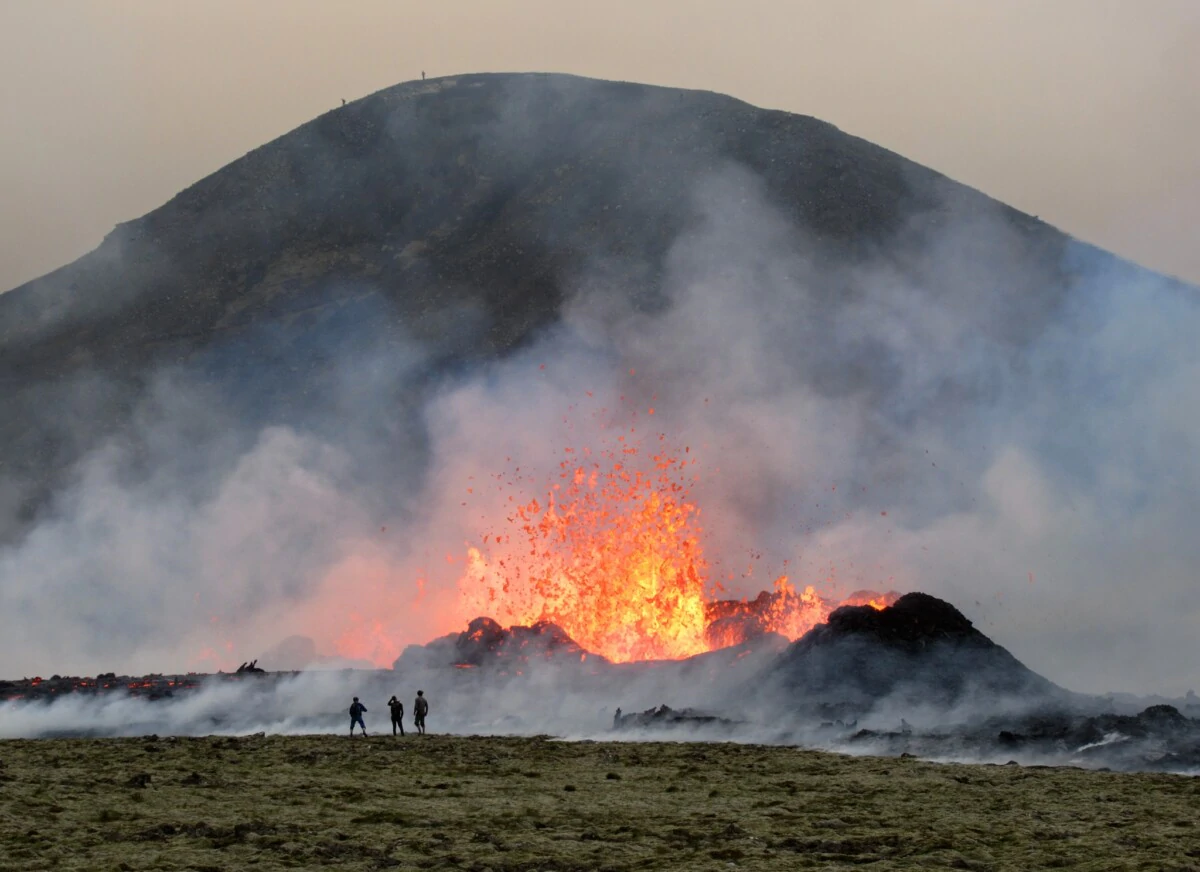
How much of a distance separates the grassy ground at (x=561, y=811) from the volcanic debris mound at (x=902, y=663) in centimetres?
1358

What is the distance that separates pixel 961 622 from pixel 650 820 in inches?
1467

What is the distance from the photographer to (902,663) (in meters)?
62.5

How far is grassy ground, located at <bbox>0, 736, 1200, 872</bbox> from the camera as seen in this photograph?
27203 mm

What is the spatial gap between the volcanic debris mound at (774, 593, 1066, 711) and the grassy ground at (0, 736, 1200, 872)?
44.5ft

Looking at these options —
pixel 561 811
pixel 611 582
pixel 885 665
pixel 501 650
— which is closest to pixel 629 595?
pixel 611 582

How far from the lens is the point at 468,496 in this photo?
150m

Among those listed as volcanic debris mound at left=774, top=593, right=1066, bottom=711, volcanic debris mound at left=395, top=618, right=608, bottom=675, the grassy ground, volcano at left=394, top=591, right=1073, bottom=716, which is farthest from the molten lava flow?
the grassy ground

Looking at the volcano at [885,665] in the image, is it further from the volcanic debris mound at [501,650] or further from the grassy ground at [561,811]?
the grassy ground at [561,811]

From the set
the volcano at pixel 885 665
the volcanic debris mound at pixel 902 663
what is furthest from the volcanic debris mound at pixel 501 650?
the volcanic debris mound at pixel 902 663

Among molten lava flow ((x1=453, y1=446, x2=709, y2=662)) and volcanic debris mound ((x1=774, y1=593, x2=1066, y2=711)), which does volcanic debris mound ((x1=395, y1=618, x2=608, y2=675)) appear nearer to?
molten lava flow ((x1=453, y1=446, x2=709, y2=662))

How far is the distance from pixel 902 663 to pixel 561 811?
32356mm

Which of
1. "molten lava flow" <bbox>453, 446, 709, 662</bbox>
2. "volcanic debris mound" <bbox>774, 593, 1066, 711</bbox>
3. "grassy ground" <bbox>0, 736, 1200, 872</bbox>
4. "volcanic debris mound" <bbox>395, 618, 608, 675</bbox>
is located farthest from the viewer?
"molten lava flow" <bbox>453, 446, 709, 662</bbox>

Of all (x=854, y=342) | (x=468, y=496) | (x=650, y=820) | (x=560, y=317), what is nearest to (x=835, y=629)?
(x=650, y=820)

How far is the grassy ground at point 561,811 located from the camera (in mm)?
27203
